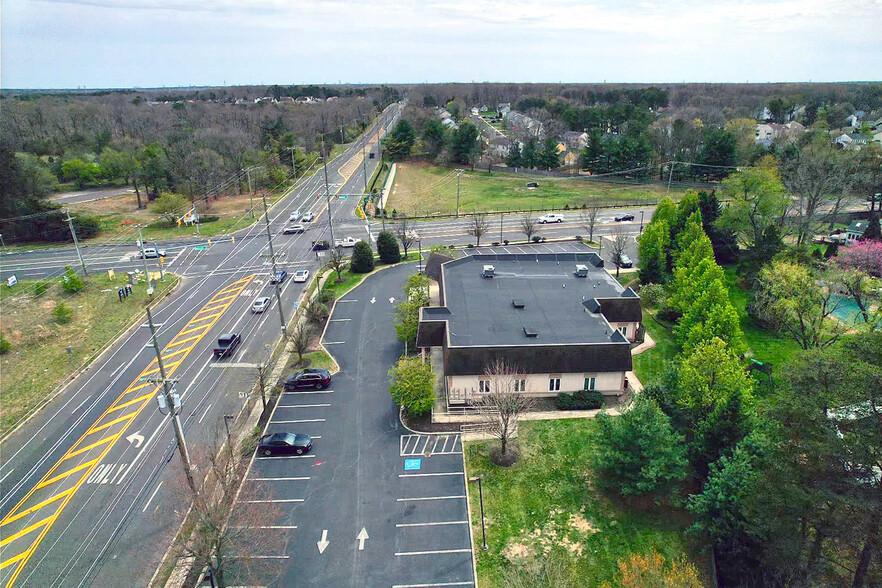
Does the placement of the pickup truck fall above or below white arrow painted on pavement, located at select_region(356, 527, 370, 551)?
above

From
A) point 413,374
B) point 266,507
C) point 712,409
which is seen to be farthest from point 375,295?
point 712,409

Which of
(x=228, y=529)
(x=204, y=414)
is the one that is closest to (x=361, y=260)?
(x=204, y=414)

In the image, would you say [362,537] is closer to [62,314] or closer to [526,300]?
[526,300]

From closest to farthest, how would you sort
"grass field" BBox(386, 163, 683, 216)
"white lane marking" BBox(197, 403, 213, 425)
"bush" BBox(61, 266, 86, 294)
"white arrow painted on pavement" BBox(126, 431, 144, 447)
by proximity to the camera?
"white arrow painted on pavement" BBox(126, 431, 144, 447)
"white lane marking" BBox(197, 403, 213, 425)
"bush" BBox(61, 266, 86, 294)
"grass field" BBox(386, 163, 683, 216)

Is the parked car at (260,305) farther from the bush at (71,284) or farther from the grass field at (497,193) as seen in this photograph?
the grass field at (497,193)

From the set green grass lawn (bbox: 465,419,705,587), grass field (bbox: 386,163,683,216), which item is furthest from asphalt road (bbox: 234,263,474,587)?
grass field (bbox: 386,163,683,216)

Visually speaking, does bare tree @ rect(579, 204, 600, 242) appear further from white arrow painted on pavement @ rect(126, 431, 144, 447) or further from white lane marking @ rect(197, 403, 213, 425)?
white arrow painted on pavement @ rect(126, 431, 144, 447)
